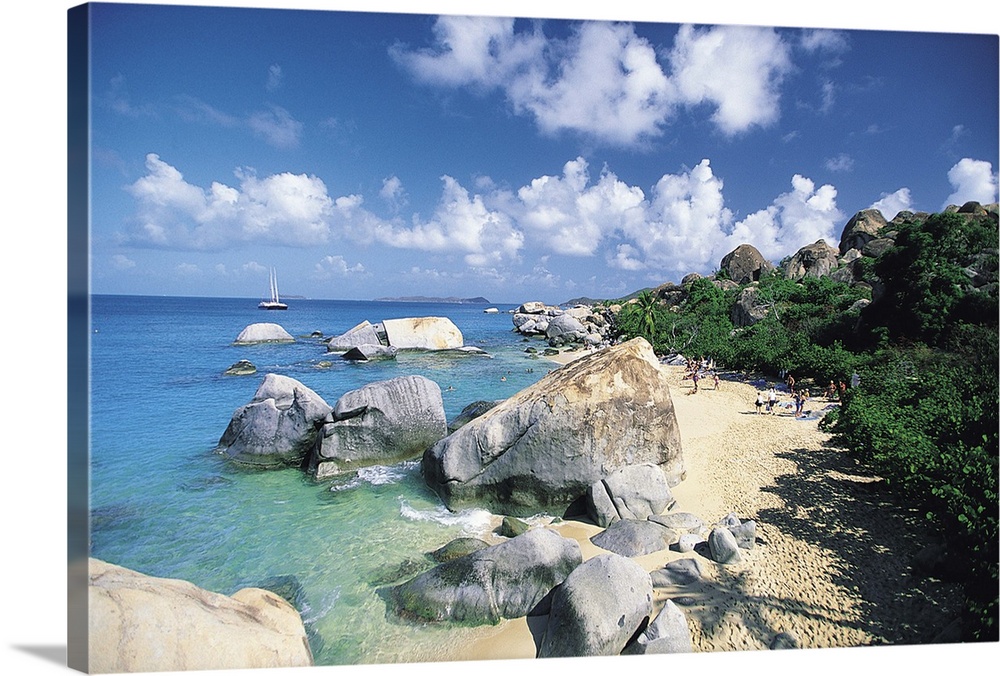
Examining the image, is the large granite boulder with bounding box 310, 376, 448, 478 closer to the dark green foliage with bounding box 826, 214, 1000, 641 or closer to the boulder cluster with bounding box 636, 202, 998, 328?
the dark green foliage with bounding box 826, 214, 1000, 641

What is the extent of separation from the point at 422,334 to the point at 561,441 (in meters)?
18.3

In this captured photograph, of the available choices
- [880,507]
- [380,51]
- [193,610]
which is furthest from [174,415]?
[880,507]

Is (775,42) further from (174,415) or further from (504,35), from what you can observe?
(174,415)

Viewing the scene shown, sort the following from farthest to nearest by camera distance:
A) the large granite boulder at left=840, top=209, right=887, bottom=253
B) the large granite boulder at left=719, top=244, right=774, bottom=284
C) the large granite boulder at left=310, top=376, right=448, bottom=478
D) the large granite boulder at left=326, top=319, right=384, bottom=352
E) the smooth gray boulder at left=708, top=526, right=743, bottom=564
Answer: the large granite boulder at left=719, top=244, right=774, bottom=284 < the large granite boulder at left=326, top=319, right=384, bottom=352 < the large granite boulder at left=840, top=209, right=887, bottom=253 < the large granite boulder at left=310, top=376, right=448, bottom=478 < the smooth gray boulder at left=708, top=526, right=743, bottom=564

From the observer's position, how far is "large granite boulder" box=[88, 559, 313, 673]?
306cm

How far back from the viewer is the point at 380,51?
13.7 ft

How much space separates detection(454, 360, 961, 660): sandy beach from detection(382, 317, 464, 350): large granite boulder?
1745 centimetres

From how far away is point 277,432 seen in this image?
25.9 feet

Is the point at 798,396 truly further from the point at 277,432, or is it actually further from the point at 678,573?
the point at 277,432

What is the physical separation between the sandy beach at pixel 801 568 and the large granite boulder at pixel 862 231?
17085 mm

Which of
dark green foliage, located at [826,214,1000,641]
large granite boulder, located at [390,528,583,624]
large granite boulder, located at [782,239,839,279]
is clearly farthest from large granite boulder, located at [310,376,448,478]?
large granite boulder, located at [782,239,839,279]

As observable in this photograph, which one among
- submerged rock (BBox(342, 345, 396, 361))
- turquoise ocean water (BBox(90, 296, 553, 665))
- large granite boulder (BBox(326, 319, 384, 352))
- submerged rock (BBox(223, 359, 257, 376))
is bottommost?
turquoise ocean water (BBox(90, 296, 553, 665))

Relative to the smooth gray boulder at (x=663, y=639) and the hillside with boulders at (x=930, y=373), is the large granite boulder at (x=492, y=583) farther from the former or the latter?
the hillside with boulders at (x=930, y=373)

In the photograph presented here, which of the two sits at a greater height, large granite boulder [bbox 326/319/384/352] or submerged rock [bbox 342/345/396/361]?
large granite boulder [bbox 326/319/384/352]
